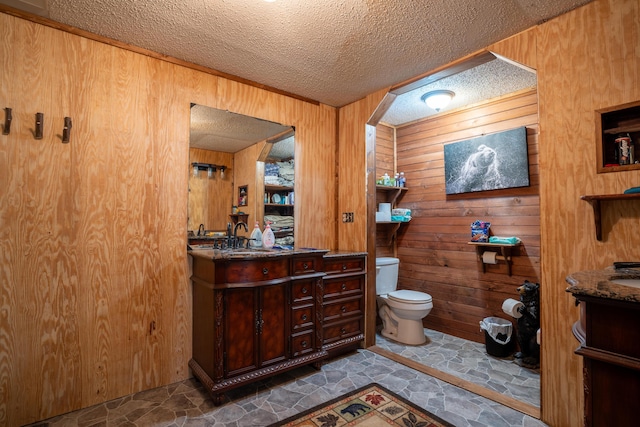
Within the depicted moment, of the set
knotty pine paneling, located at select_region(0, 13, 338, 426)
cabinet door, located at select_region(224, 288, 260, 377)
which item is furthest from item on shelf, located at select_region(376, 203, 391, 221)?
knotty pine paneling, located at select_region(0, 13, 338, 426)

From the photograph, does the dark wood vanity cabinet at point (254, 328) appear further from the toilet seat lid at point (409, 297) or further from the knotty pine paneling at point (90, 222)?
the toilet seat lid at point (409, 297)

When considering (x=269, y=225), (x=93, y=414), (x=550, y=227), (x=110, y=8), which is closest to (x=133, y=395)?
(x=93, y=414)

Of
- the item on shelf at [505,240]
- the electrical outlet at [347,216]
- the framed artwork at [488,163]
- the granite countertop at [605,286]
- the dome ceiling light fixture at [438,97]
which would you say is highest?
the dome ceiling light fixture at [438,97]

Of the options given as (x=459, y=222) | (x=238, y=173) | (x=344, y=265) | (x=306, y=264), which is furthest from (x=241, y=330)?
(x=459, y=222)

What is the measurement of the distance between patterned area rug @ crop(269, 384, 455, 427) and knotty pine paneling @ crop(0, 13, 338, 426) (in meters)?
1.09

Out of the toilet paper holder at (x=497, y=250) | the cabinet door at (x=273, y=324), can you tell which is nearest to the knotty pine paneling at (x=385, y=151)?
the toilet paper holder at (x=497, y=250)

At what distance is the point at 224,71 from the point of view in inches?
100

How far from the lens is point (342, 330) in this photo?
9.11ft

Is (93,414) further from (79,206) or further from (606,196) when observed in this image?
(606,196)

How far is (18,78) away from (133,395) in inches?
84.9

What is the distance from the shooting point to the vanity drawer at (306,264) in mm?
2408

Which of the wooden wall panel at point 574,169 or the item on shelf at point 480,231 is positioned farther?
the item on shelf at point 480,231

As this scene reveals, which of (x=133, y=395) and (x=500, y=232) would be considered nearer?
(x=133, y=395)

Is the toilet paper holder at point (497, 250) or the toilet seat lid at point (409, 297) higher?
the toilet paper holder at point (497, 250)
